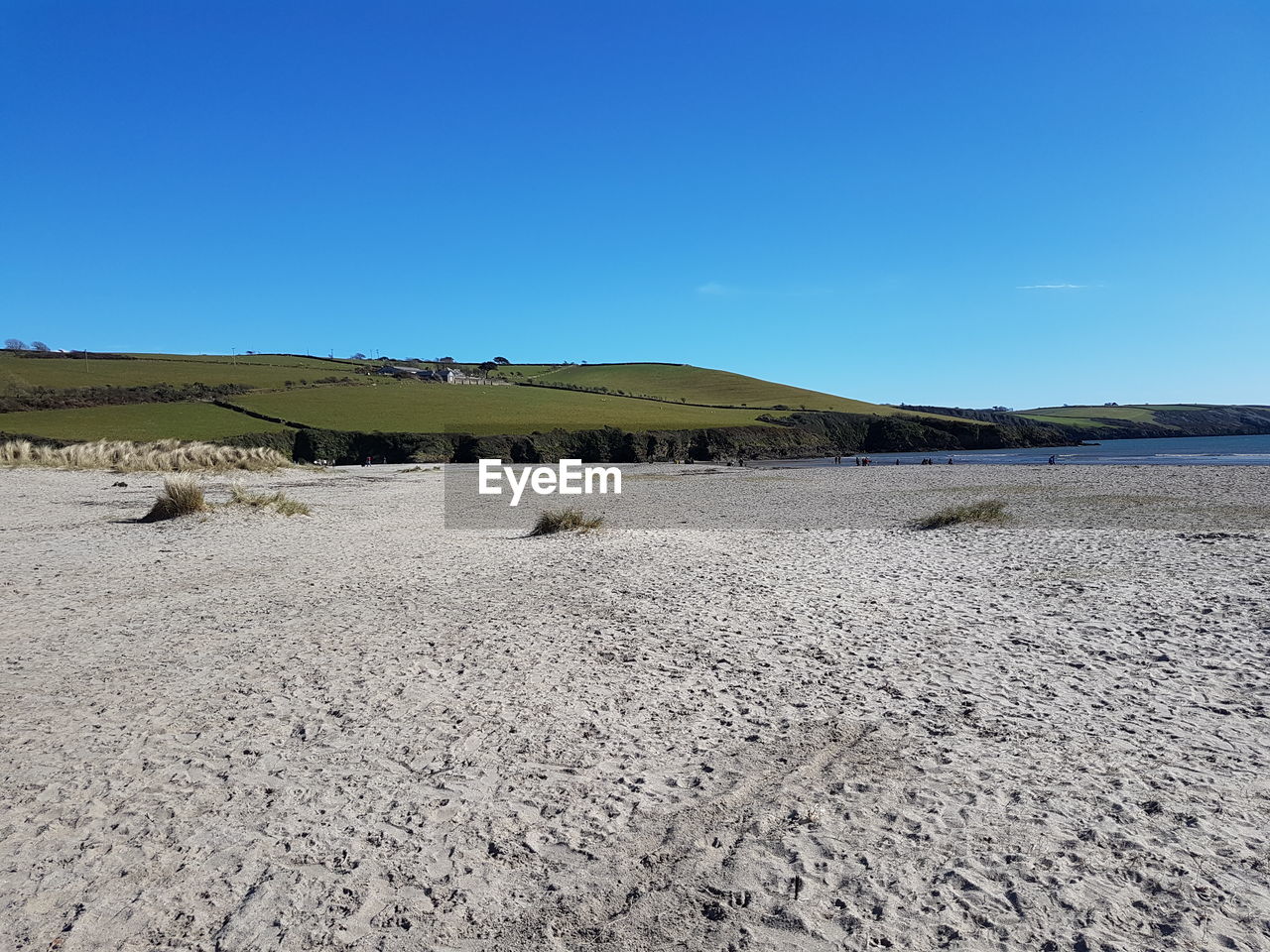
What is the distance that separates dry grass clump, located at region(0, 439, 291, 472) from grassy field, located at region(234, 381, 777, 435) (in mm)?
20731

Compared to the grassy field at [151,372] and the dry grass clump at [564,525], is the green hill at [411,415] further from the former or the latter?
the dry grass clump at [564,525]

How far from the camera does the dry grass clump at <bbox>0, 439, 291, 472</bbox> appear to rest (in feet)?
87.8

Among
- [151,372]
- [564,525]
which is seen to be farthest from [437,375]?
[564,525]

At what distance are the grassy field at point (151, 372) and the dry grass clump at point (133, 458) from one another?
3510cm

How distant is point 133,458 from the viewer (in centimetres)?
2802

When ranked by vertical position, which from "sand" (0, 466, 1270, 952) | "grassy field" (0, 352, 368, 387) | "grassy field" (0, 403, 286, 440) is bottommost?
"sand" (0, 466, 1270, 952)

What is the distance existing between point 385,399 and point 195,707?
63.5m

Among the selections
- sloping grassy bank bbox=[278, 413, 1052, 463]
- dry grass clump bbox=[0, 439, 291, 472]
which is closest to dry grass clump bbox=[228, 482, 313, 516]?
dry grass clump bbox=[0, 439, 291, 472]

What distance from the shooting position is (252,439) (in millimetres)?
44406

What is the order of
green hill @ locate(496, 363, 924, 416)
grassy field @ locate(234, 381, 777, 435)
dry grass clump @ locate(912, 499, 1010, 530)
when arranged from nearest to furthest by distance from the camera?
dry grass clump @ locate(912, 499, 1010, 530) < grassy field @ locate(234, 381, 777, 435) < green hill @ locate(496, 363, 924, 416)

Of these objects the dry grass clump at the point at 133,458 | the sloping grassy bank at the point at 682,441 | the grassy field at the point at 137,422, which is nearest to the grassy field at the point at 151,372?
the grassy field at the point at 137,422

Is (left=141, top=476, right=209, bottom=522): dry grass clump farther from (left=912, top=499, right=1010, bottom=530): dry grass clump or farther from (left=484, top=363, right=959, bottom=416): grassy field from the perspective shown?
(left=484, top=363, right=959, bottom=416): grassy field

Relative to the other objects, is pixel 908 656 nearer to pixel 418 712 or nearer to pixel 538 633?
pixel 538 633

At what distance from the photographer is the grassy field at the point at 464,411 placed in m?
55.2
